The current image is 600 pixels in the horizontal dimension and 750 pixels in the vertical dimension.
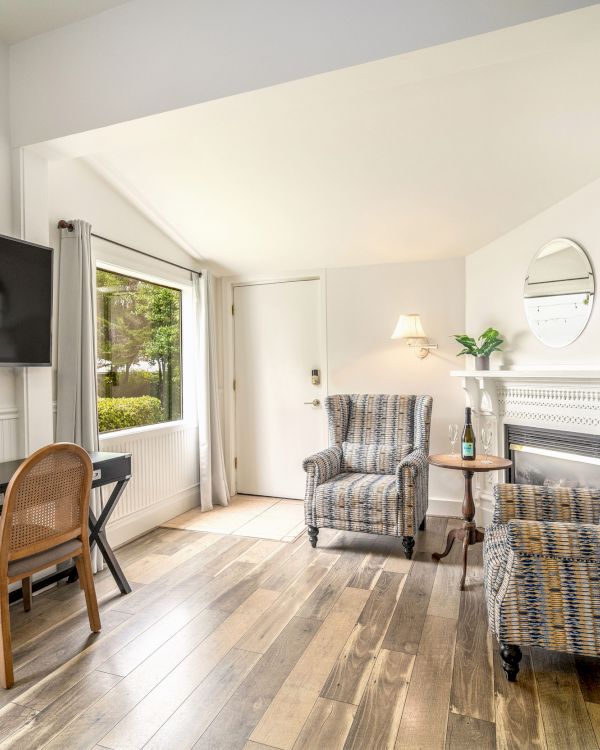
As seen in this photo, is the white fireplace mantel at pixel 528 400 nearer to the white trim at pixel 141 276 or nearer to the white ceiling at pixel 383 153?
the white ceiling at pixel 383 153

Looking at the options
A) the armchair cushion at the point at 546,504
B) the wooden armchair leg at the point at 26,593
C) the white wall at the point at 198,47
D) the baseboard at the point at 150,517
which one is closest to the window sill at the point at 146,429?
the baseboard at the point at 150,517

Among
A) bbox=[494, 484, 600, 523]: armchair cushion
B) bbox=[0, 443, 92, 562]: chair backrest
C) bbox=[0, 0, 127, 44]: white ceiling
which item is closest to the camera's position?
bbox=[0, 443, 92, 562]: chair backrest

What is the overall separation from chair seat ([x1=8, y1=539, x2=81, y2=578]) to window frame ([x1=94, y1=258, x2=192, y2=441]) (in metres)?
1.24

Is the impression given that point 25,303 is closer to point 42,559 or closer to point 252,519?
point 42,559

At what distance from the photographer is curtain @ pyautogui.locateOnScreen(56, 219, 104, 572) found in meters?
2.97

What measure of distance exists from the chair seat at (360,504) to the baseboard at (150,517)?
1357 mm

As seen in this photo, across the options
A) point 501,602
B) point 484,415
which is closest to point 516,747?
point 501,602

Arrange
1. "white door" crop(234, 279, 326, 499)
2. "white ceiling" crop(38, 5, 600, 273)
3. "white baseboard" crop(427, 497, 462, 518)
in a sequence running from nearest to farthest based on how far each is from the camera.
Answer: "white ceiling" crop(38, 5, 600, 273) < "white baseboard" crop(427, 497, 462, 518) < "white door" crop(234, 279, 326, 499)

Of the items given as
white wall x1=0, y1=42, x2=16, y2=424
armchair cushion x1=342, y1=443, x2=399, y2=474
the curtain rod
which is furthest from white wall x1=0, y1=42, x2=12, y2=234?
armchair cushion x1=342, y1=443, x2=399, y2=474

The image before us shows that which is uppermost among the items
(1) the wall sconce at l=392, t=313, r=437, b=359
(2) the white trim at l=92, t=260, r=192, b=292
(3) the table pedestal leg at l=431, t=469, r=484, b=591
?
(2) the white trim at l=92, t=260, r=192, b=292

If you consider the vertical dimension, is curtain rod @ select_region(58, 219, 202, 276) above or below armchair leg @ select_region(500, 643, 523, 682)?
above

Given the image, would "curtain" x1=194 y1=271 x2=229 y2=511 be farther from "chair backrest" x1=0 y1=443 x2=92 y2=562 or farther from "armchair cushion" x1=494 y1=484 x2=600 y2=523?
"armchair cushion" x1=494 y1=484 x2=600 y2=523

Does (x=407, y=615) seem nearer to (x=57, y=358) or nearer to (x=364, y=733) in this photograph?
(x=364, y=733)

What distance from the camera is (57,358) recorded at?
2980mm
